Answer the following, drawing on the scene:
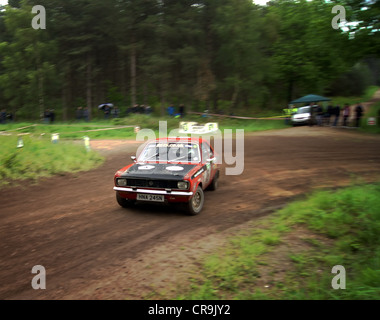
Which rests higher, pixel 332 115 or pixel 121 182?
pixel 332 115

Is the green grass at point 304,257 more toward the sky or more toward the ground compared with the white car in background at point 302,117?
more toward the ground

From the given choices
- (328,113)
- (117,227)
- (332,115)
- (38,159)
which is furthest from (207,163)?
(332,115)

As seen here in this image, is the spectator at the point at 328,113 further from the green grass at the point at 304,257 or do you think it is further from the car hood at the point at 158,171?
the car hood at the point at 158,171

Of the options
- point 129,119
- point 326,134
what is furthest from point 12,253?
point 129,119

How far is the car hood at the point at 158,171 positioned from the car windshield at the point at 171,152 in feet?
1.01

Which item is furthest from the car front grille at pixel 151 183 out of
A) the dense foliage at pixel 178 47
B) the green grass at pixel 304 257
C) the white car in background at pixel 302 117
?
the dense foliage at pixel 178 47

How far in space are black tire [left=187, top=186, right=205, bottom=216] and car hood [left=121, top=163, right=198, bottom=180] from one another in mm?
533

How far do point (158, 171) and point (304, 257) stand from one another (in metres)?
3.42

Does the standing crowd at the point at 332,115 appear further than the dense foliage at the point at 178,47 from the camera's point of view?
No

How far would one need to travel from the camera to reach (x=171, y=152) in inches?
301

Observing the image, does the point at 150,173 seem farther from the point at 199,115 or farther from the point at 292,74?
the point at 292,74

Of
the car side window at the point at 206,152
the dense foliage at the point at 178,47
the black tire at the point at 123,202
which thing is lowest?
the black tire at the point at 123,202

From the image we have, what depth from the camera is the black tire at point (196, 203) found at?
6640 mm

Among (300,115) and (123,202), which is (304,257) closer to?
(123,202)
